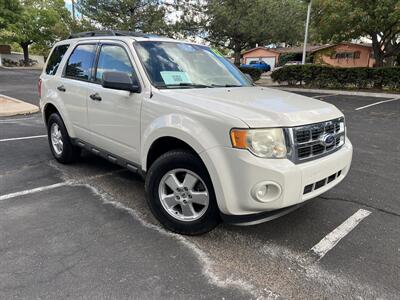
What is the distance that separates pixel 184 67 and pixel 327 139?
1.70 meters

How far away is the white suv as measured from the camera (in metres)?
2.71

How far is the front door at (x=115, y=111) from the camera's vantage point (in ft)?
11.9

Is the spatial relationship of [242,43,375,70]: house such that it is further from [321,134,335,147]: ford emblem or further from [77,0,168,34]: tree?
[321,134,335,147]: ford emblem

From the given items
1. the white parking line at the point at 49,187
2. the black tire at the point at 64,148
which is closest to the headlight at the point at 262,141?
the white parking line at the point at 49,187

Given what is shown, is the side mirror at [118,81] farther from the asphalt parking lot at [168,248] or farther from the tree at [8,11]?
the tree at [8,11]

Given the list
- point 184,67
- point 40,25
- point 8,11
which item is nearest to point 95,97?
point 184,67

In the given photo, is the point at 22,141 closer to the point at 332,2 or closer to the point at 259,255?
the point at 259,255

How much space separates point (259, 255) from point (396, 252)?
123 cm

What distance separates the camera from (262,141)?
2.69 meters

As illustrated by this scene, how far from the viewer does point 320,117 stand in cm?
305

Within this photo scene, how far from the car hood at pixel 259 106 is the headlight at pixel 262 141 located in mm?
59

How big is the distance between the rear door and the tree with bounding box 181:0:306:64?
65.9ft

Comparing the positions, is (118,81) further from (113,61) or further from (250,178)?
(250,178)

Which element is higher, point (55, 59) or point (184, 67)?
point (55, 59)
